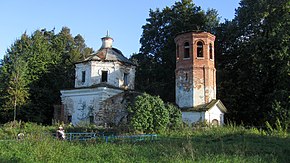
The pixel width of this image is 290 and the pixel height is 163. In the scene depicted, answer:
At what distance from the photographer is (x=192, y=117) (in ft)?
89.6

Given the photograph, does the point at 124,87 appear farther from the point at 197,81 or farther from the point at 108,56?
the point at 197,81

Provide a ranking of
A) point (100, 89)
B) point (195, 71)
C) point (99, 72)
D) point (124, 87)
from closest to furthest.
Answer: point (195, 71) < point (100, 89) < point (99, 72) < point (124, 87)

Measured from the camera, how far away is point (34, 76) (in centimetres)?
3922

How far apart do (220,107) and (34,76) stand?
2096cm

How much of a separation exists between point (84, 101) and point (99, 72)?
2.91m

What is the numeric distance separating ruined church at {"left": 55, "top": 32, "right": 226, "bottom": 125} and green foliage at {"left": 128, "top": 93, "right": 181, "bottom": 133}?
3.48 m

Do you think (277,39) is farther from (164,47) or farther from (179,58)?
(164,47)

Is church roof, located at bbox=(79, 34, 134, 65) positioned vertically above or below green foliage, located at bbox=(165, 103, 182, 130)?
above

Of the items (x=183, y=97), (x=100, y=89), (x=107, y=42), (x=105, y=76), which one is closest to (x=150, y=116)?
(x=183, y=97)

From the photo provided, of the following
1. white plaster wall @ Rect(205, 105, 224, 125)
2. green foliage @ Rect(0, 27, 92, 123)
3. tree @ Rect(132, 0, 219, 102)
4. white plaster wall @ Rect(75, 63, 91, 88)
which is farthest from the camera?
tree @ Rect(132, 0, 219, 102)

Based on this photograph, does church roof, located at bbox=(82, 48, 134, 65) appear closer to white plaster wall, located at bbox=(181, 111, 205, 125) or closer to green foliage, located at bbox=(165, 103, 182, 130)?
white plaster wall, located at bbox=(181, 111, 205, 125)

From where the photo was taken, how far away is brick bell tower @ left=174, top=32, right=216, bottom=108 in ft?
92.0

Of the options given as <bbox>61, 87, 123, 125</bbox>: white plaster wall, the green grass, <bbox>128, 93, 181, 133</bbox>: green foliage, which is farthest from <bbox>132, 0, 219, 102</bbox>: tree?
the green grass

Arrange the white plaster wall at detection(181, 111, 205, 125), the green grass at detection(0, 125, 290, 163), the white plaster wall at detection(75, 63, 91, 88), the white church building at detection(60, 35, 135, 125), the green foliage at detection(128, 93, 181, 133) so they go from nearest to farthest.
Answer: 1. the green grass at detection(0, 125, 290, 163)
2. the green foliage at detection(128, 93, 181, 133)
3. the white plaster wall at detection(181, 111, 205, 125)
4. the white church building at detection(60, 35, 135, 125)
5. the white plaster wall at detection(75, 63, 91, 88)
